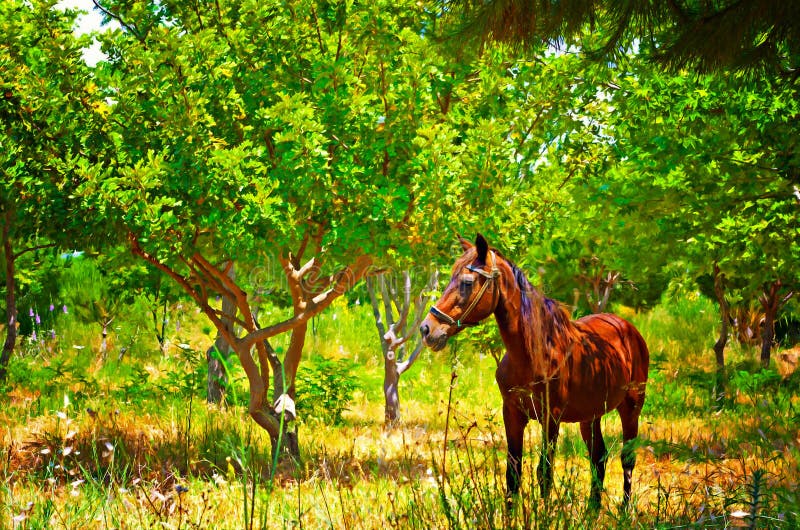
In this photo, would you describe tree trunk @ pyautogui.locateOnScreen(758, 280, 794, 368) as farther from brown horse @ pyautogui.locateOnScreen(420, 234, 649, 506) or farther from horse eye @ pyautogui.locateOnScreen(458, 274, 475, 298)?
horse eye @ pyautogui.locateOnScreen(458, 274, 475, 298)

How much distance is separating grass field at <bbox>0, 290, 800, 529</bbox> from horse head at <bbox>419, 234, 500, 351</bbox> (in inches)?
32.2

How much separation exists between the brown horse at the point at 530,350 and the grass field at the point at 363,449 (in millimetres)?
355

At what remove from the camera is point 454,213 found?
7488 mm

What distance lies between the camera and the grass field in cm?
405

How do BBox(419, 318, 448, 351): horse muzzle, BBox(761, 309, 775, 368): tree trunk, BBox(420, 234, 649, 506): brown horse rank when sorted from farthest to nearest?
BBox(761, 309, 775, 368): tree trunk → BBox(420, 234, 649, 506): brown horse → BBox(419, 318, 448, 351): horse muzzle

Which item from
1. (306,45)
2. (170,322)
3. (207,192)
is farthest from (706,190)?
(170,322)

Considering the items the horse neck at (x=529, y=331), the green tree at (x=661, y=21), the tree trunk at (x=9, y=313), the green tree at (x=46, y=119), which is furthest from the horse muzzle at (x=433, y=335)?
the tree trunk at (x=9, y=313)

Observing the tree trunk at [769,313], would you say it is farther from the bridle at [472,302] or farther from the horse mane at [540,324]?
the bridle at [472,302]

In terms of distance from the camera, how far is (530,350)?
5605 millimetres

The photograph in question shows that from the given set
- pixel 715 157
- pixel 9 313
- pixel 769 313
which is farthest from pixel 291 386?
pixel 769 313

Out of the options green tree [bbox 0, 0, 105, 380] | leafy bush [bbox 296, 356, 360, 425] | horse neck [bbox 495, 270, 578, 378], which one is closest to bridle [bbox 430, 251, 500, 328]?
horse neck [bbox 495, 270, 578, 378]

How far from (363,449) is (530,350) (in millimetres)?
4747

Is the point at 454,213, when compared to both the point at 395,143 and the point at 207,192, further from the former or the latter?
the point at 207,192

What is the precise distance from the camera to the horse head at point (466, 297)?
5.21 metres
